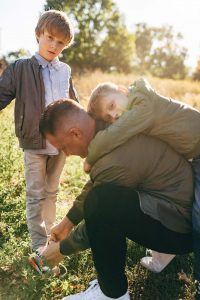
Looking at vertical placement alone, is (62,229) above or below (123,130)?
below

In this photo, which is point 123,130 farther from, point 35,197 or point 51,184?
point 51,184

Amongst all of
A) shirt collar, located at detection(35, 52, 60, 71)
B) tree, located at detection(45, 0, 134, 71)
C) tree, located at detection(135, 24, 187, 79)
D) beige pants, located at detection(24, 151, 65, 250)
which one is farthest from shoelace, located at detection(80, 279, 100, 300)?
tree, located at detection(135, 24, 187, 79)

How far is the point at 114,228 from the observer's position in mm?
2529

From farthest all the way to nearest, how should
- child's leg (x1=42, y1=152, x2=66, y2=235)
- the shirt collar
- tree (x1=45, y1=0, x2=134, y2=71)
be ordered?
1. tree (x1=45, y1=0, x2=134, y2=71)
2. child's leg (x1=42, y1=152, x2=66, y2=235)
3. the shirt collar

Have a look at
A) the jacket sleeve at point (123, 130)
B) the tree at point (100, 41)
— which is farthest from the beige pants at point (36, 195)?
the tree at point (100, 41)

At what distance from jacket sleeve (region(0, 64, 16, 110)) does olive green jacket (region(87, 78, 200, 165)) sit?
1181 mm

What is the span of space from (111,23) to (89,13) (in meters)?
4.34

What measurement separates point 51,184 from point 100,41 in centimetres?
3062

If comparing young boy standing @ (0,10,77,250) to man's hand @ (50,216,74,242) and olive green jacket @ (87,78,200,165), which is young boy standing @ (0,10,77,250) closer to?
man's hand @ (50,216,74,242)

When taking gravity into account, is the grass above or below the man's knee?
below

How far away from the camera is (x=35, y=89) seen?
11.3 feet

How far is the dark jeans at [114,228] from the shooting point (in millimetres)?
2498

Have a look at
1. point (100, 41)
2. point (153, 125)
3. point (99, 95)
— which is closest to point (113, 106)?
point (99, 95)

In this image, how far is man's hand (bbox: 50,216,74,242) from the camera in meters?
2.84
